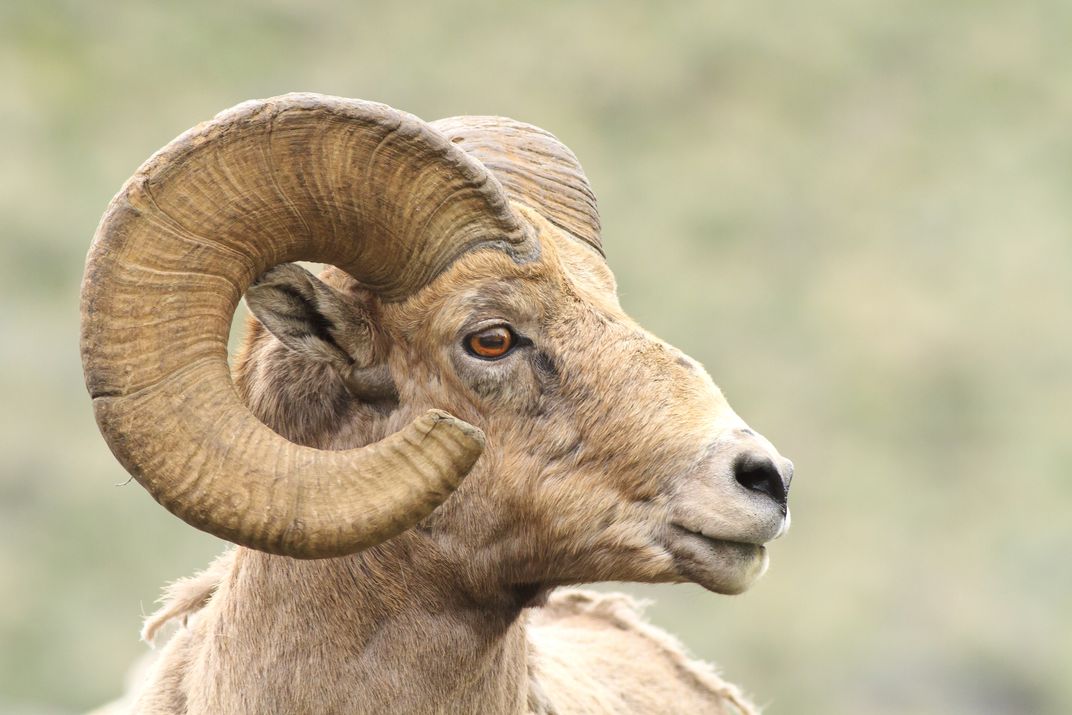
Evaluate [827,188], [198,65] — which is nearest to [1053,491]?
[827,188]

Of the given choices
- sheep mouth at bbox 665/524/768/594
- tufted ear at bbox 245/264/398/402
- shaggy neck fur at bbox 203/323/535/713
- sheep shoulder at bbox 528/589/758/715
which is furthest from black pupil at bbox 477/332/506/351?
sheep shoulder at bbox 528/589/758/715

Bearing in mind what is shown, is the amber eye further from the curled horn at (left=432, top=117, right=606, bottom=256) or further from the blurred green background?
the blurred green background

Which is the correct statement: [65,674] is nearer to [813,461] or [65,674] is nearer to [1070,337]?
[813,461]

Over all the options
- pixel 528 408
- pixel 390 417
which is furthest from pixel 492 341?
pixel 390 417

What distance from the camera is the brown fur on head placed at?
18.1 ft

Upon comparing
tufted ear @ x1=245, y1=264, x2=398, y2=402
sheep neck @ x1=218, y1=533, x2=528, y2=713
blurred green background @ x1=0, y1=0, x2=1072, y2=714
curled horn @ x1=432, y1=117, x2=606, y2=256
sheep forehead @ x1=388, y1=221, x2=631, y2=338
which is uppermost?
blurred green background @ x1=0, y1=0, x2=1072, y2=714

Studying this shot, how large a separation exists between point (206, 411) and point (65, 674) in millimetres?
16579

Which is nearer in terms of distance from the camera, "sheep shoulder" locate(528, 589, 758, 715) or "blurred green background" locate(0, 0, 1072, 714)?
"sheep shoulder" locate(528, 589, 758, 715)

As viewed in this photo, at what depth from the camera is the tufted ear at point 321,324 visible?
18.1ft

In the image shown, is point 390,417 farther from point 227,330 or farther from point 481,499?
point 227,330

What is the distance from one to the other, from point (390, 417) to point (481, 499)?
0.45 meters

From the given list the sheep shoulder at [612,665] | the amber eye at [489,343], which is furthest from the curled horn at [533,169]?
the sheep shoulder at [612,665]

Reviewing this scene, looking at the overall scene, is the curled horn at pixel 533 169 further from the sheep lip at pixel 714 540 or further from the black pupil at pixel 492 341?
the sheep lip at pixel 714 540

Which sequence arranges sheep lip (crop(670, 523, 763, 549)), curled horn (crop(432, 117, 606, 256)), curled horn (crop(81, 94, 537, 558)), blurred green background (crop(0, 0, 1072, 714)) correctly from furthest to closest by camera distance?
1. blurred green background (crop(0, 0, 1072, 714))
2. curled horn (crop(432, 117, 606, 256))
3. sheep lip (crop(670, 523, 763, 549))
4. curled horn (crop(81, 94, 537, 558))
